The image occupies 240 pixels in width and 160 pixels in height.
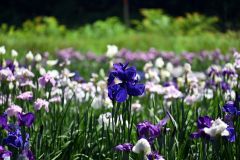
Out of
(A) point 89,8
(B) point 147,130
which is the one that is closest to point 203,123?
(B) point 147,130

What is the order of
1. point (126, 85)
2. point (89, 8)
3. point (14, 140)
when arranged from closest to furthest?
1. point (14, 140)
2. point (126, 85)
3. point (89, 8)

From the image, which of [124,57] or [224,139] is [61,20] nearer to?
[124,57]

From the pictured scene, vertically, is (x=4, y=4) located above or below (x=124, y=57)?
above

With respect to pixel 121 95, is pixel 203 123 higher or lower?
lower

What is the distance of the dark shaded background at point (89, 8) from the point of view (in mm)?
20047

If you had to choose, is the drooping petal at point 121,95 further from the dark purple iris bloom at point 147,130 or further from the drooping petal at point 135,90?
the dark purple iris bloom at point 147,130

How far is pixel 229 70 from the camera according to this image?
10.6 ft

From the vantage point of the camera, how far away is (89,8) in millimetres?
22828

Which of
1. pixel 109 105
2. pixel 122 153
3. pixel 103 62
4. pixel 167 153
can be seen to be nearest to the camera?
pixel 122 153

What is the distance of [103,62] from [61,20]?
44.2 feet

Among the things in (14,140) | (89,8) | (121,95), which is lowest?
(14,140)

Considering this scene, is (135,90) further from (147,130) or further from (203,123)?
(203,123)

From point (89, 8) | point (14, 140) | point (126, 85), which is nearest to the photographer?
point (14, 140)

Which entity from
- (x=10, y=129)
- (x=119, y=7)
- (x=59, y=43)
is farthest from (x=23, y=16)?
(x=10, y=129)
